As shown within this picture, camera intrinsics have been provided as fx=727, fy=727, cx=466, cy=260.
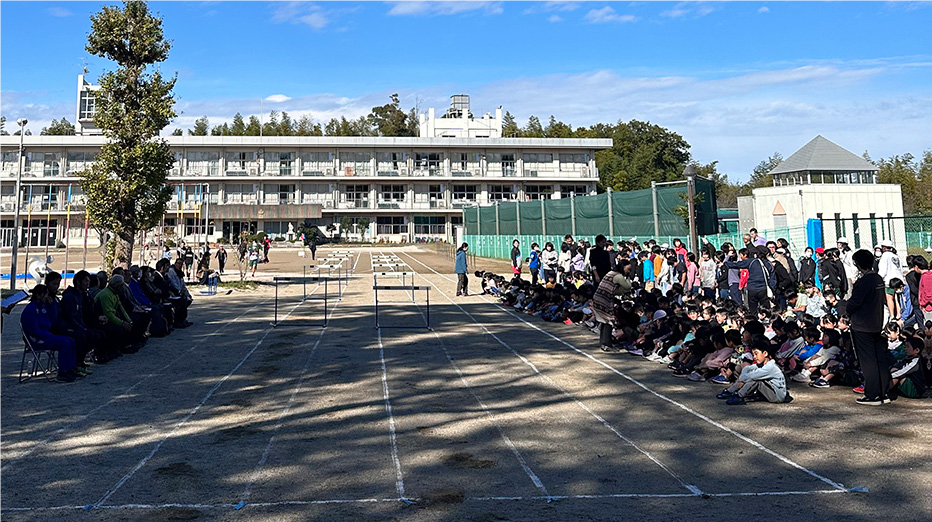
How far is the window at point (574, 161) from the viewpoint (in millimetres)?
82250

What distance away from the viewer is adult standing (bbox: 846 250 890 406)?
8.26 metres

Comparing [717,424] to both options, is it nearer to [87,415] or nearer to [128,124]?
[87,415]

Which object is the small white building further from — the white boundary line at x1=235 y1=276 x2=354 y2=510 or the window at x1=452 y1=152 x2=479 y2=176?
the white boundary line at x1=235 y1=276 x2=354 y2=510

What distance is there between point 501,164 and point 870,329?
7395cm

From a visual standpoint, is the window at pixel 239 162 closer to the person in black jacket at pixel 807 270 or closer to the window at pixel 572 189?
the window at pixel 572 189

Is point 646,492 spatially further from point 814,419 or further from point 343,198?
point 343,198

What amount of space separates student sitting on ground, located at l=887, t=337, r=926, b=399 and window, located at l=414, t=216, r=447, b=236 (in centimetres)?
7262

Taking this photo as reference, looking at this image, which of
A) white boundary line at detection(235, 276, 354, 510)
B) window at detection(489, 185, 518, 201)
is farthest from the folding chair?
window at detection(489, 185, 518, 201)

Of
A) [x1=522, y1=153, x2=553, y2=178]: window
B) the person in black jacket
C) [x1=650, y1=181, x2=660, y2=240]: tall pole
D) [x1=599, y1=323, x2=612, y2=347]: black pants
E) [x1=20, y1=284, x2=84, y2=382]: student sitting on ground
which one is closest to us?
[x1=20, y1=284, x2=84, y2=382]: student sitting on ground

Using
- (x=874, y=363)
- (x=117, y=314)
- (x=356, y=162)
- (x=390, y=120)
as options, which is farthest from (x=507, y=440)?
(x=390, y=120)

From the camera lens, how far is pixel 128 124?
80.0 feet

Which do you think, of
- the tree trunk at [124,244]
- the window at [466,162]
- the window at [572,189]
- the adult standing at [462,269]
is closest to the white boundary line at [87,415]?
the adult standing at [462,269]

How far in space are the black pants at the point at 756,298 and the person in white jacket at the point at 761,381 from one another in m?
5.54

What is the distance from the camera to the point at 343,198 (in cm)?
7956
